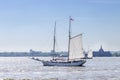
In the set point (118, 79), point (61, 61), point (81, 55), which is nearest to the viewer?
point (118, 79)

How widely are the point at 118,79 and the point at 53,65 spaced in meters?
75.6

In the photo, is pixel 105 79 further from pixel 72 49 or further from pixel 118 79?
pixel 72 49

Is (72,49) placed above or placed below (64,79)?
above

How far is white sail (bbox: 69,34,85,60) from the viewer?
14900 centimetres

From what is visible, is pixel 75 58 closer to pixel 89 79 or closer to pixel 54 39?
pixel 54 39

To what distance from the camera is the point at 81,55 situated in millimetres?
149750

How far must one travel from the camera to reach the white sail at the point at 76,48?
149000 mm

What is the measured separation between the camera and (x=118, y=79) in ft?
277

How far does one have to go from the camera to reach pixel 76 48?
14938cm

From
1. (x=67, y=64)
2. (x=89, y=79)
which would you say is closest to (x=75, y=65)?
(x=67, y=64)

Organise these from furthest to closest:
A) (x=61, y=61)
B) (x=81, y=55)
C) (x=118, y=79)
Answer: (x=61, y=61) → (x=81, y=55) → (x=118, y=79)

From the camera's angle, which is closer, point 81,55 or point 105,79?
point 105,79

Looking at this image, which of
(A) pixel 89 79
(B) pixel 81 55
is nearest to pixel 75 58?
(B) pixel 81 55

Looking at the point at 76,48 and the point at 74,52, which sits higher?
the point at 76,48
